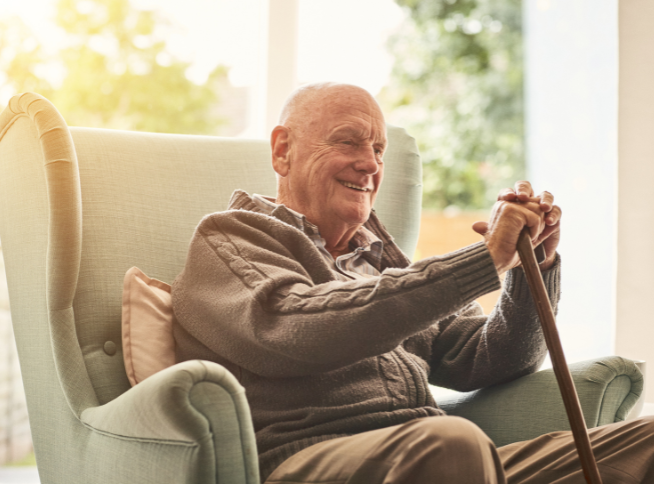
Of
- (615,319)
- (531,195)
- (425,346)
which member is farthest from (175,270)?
(615,319)

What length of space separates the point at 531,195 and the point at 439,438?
477 millimetres

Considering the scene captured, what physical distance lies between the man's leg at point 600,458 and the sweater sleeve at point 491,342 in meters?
0.22

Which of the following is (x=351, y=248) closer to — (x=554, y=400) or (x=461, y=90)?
(x=554, y=400)

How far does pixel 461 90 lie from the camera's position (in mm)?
5770

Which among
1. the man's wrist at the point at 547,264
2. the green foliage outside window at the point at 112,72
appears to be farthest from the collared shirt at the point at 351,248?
the green foliage outside window at the point at 112,72

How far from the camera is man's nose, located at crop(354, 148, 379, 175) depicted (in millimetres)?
1442

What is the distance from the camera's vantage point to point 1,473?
7.42ft

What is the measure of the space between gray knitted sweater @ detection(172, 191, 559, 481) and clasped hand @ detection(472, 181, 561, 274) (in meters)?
0.04

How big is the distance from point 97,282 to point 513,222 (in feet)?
2.73

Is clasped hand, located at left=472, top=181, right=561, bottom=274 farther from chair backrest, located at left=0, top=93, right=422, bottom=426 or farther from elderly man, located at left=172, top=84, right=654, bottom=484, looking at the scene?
chair backrest, located at left=0, top=93, right=422, bottom=426

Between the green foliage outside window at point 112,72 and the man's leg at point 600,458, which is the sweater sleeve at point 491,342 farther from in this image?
the green foliage outside window at point 112,72

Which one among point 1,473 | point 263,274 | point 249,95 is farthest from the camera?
point 249,95

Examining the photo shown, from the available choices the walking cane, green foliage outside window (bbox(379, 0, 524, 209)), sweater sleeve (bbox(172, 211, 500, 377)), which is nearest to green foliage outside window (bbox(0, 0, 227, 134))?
sweater sleeve (bbox(172, 211, 500, 377))

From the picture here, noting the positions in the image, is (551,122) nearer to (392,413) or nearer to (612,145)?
(612,145)
